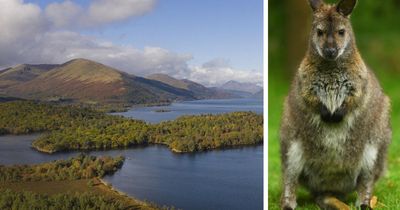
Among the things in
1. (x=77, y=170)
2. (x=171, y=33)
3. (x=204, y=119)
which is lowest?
(x=77, y=170)

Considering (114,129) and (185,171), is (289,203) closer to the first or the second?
(185,171)

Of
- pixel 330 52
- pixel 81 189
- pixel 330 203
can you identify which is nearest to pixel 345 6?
pixel 330 52

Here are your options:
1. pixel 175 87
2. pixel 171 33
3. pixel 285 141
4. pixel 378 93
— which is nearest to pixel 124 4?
pixel 171 33

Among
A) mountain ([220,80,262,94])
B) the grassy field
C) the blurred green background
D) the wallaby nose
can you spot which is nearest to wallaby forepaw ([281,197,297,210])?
the wallaby nose

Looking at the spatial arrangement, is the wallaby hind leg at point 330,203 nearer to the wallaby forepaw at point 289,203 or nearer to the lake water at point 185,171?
the wallaby forepaw at point 289,203

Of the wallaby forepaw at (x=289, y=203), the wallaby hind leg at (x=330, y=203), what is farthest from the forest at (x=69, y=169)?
the wallaby hind leg at (x=330, y=203)

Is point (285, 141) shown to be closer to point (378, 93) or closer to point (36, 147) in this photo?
point (378, 93)
